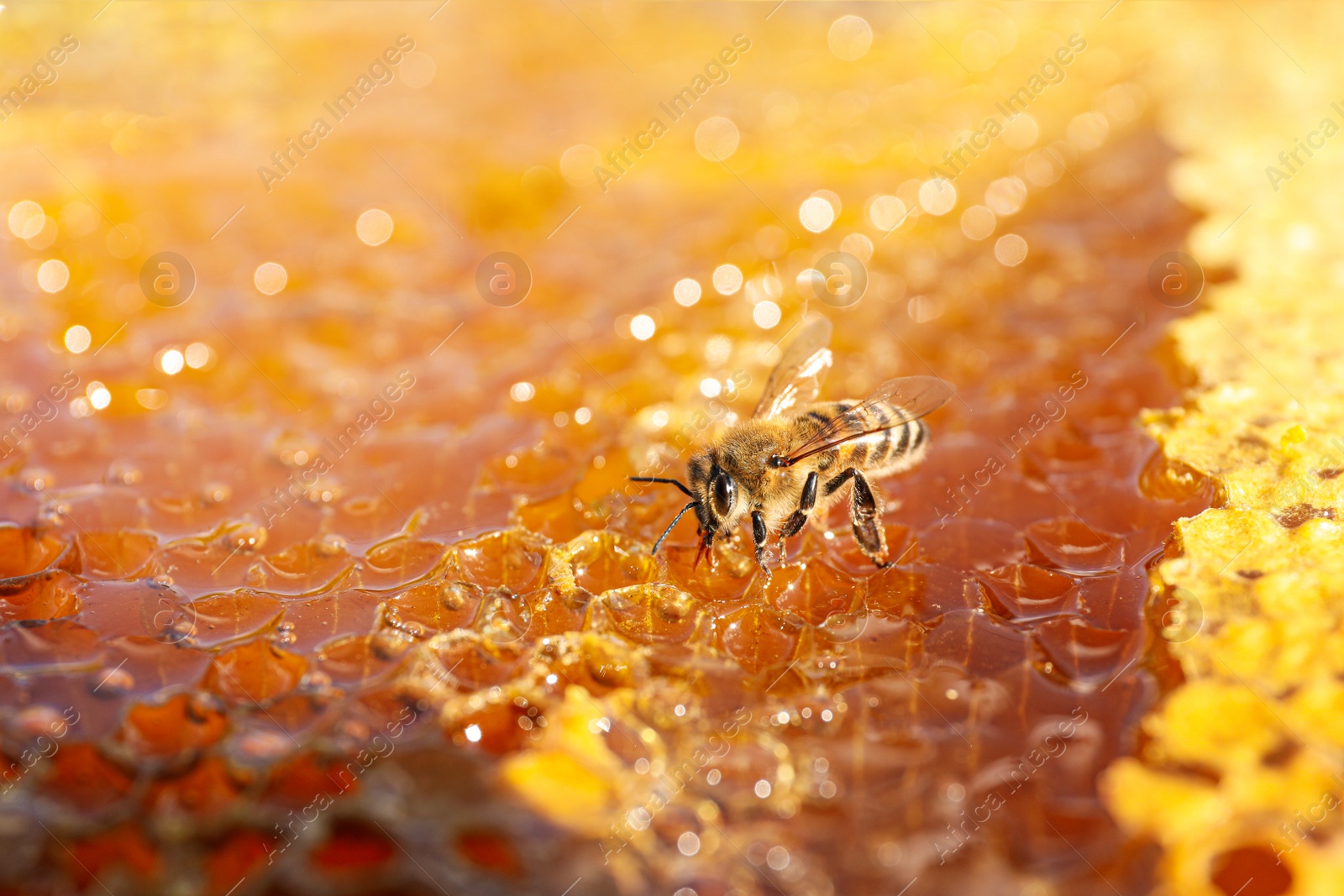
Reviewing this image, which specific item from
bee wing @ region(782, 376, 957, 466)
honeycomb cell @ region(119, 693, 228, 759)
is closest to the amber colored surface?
honeycomb cell @ region(119, 693, 228, 759)

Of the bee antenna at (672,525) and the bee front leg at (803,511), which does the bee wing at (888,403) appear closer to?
the bee front leg at (803,511)

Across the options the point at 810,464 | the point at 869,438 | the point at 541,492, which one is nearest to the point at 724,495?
the point at 810,464

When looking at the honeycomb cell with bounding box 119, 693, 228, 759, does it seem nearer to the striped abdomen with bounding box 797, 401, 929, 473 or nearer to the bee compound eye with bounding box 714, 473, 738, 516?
the bee compound eye with bounding box 714, 473, 738, 516

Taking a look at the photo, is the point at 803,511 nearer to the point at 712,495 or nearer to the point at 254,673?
the point at 712,495

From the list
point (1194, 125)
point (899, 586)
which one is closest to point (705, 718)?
point (899, 586)

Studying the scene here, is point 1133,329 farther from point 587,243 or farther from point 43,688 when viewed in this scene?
point 43,688

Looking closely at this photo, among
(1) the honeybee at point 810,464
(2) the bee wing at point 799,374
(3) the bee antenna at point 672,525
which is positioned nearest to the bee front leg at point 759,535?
(1) the honeybee at point 810,464

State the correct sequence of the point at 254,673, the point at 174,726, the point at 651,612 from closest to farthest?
the point at 174,726
the point at 254,673
the point at 651,612
